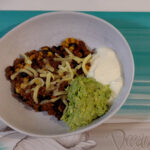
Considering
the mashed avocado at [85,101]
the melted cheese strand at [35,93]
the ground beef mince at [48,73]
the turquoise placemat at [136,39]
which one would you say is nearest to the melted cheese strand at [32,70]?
the ground beef mince at [48,73]

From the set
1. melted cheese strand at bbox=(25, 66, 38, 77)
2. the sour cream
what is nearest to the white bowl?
the sour cream

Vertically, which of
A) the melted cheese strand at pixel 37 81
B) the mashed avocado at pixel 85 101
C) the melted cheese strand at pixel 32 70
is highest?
the melted cheese strand at pixel 32 70

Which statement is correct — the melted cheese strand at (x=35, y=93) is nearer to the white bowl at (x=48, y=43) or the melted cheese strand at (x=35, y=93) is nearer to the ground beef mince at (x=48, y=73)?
the ground beef mince at (x=48, y=73)

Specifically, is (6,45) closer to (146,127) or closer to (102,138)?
(102,138)

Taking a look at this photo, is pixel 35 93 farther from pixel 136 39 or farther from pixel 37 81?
→ pixel 136 39

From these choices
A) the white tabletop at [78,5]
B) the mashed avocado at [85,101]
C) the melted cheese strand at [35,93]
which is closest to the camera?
the mashed avocado at [85,101]
